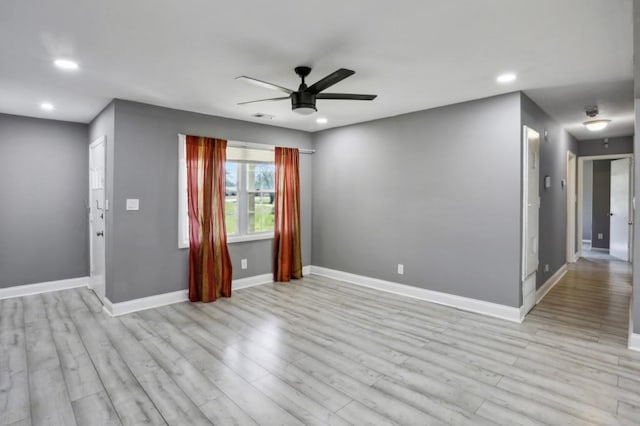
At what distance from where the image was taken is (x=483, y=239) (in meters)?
4.05

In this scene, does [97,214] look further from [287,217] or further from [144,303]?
[287,217]

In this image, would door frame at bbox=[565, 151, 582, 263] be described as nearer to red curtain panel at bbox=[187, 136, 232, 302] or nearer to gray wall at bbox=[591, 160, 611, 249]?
gray wall at bbox=[591, 160, 611, 249]

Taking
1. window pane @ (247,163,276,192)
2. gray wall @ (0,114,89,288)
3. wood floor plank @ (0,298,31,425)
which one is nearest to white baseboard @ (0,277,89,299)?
gray wall @ (0,114,89,288)

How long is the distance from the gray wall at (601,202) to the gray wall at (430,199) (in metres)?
6.83

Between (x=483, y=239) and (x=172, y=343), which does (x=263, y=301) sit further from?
(x=483, y=239)

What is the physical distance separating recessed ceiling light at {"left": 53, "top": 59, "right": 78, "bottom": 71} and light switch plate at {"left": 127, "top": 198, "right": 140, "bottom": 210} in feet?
5.12

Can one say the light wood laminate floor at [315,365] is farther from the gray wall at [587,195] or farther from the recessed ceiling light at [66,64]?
the gray wall at [587,195]

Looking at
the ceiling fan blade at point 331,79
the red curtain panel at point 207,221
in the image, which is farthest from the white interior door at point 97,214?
the ceiling fan blade at point 331,79

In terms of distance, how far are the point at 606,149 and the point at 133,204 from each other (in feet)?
28.5

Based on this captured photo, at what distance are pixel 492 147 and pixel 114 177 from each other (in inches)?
175

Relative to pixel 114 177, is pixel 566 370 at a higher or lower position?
lower

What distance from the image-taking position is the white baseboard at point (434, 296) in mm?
3867

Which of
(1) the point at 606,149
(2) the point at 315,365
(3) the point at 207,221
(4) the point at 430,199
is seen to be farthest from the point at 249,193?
(1) the point at 606,149

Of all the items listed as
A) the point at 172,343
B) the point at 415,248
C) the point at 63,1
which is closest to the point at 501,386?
the point at 415,248
